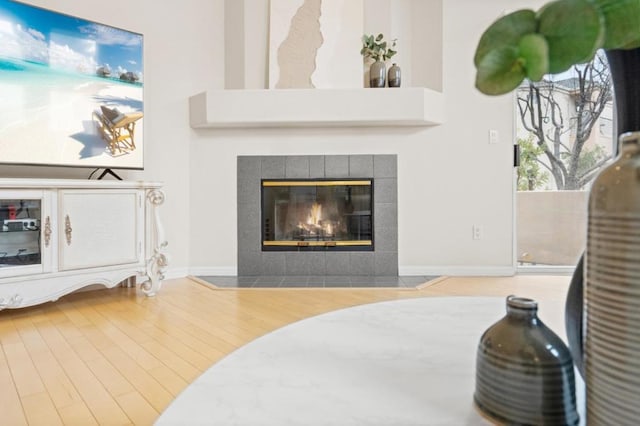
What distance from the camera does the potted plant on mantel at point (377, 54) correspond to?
3.38 m

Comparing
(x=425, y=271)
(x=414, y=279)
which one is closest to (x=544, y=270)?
(x=425, y=271)

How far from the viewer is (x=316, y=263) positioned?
350 centimetres

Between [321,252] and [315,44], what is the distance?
177 centimetres

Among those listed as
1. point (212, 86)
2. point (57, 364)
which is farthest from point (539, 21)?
point (212, 86)

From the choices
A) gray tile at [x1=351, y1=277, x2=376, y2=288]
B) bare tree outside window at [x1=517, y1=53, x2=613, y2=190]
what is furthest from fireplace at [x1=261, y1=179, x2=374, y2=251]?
bare tree outside window at [x1=517, y1=53, x2=613, y2=190]

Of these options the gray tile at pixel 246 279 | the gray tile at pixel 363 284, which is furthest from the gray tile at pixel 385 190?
the gray tile at pixel 246 279

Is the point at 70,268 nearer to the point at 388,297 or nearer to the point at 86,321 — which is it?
the point at 86,321

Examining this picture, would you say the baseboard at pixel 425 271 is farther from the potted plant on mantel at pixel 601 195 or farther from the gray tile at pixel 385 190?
the potted plant on mantel at pixel 601 195

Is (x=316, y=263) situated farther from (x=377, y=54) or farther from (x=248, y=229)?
(x=377, y=54)

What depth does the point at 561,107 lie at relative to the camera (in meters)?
3.53

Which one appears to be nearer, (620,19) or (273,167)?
(620,19)

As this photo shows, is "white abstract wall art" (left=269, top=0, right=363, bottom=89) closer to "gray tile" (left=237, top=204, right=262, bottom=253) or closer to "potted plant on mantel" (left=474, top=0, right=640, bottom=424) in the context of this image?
"gray tile" (left=237, top=204, right=262, bottom=253)

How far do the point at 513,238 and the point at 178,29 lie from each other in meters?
3.29

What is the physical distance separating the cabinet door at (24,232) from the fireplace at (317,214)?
5.27 ft
